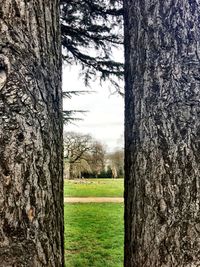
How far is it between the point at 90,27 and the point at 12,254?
2.52 metres

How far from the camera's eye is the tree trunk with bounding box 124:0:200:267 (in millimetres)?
1331

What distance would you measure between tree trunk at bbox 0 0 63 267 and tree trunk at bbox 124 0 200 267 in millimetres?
331

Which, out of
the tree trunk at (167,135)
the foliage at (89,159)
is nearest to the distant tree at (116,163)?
the foliage at (89,159)

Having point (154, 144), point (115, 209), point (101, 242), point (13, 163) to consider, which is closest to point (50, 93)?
point (13, 163)

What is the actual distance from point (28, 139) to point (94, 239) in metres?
5.28

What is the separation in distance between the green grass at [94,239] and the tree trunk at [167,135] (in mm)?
3491

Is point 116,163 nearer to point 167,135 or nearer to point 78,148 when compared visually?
point 78,148

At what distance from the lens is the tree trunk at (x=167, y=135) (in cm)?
133

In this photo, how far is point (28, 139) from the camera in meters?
1.22

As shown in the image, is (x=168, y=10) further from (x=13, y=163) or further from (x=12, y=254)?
(x=12, y=254)

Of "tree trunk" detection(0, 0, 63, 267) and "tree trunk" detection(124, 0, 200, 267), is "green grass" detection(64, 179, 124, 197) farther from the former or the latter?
"tree trunk" detection(0, 0, 63, 267)

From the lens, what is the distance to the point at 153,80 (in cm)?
138

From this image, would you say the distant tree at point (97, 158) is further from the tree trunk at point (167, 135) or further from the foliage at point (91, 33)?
the tree trunk at point (167, 135)

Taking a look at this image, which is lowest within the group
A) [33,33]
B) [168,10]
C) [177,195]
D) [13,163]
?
[177,195]
